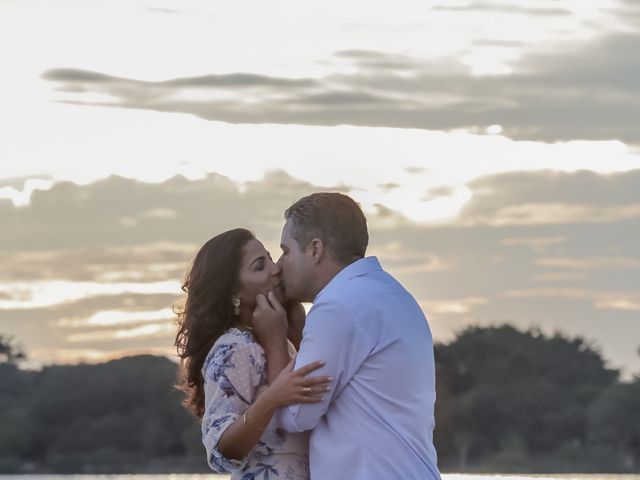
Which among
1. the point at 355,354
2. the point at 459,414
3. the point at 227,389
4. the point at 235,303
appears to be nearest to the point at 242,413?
the point at 227,389

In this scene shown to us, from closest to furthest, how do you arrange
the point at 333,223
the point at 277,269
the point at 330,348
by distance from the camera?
1. the point at 330,348
2. the point at 333,223
3. the point at 277,269

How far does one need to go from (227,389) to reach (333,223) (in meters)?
0.75

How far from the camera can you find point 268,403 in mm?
5801

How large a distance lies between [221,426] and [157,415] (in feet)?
205

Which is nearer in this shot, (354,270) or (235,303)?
(354,270)

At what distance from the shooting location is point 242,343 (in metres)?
6.14

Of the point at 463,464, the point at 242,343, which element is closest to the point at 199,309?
the point at 242,343

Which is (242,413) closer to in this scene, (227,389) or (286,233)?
(227,389)

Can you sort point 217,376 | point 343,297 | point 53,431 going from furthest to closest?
point 53,431, point 217,376, point 343,297

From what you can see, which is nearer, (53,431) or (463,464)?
(463,464)

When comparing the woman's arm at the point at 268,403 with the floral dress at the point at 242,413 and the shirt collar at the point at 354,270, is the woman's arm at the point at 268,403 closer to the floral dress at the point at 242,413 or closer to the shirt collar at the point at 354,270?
the floral dress at the point at 242,413

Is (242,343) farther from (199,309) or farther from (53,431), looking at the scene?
(53,431)

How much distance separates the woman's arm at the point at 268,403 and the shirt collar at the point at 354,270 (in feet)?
0.90

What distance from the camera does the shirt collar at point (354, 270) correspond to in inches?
227
